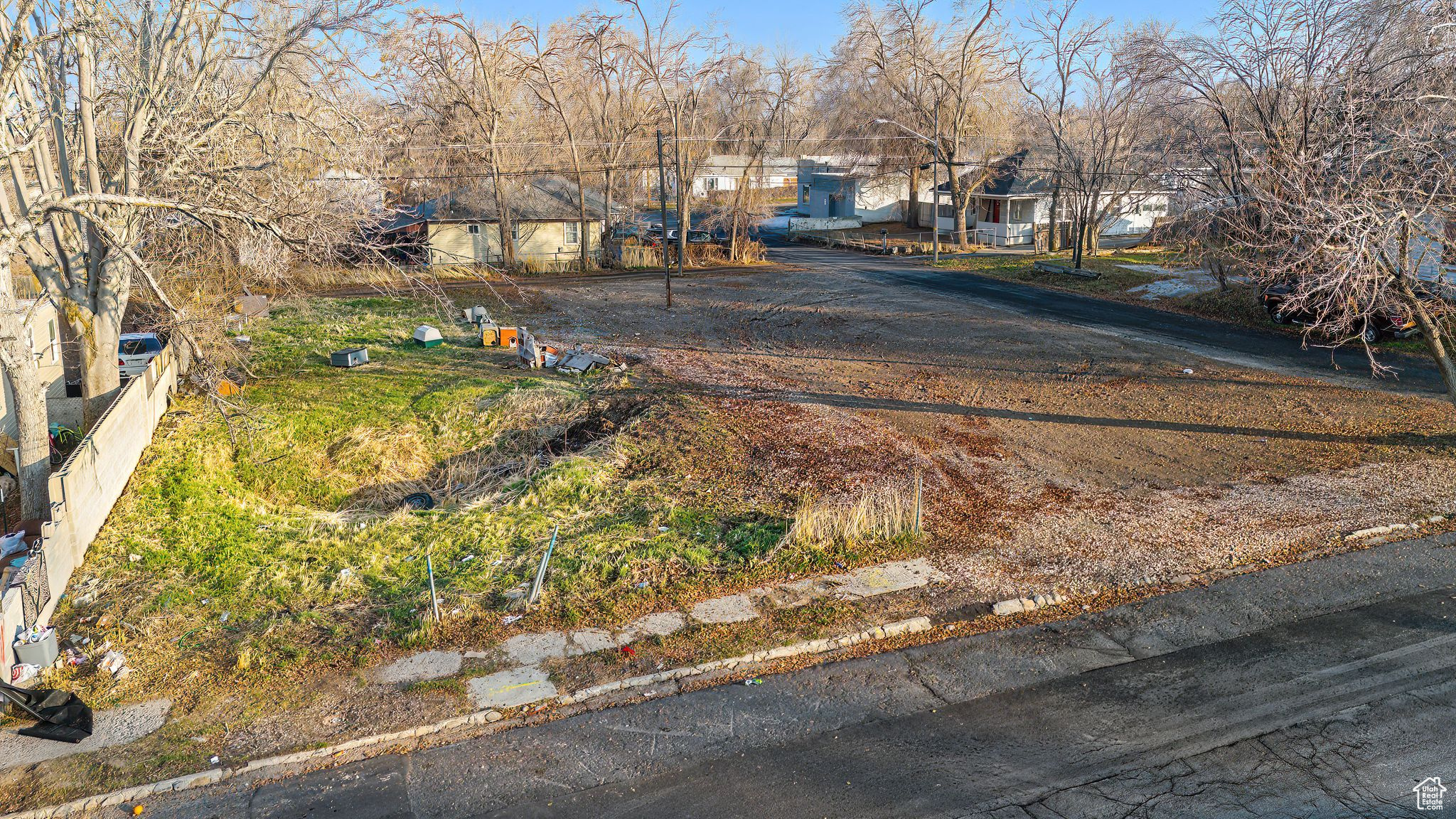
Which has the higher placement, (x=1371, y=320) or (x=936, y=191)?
(x=936, y=191)

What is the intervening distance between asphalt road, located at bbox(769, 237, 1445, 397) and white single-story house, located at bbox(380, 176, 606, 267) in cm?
1094

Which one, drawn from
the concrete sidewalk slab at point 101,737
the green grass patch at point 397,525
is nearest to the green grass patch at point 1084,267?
the green grass patch at point 397,525

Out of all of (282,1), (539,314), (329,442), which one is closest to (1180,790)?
(329,442)

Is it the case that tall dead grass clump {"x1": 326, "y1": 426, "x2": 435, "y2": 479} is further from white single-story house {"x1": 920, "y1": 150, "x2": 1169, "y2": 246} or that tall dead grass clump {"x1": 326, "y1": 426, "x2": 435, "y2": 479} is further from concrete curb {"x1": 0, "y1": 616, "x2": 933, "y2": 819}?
white single-story house {"x1": 920, "y1": 150, "x2": 1169, "y2": 246}

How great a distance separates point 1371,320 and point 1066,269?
42.6ft

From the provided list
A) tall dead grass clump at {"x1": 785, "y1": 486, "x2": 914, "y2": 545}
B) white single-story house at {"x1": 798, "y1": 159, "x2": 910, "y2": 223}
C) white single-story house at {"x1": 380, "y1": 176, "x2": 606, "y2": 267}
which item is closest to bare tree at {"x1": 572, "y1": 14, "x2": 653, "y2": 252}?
white single-story house at {"x1": 380, "y1": 176, "x2": 606, "y2": 267}

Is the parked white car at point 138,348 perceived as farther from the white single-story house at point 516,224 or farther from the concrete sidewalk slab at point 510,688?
the white single-story house at point 516,224

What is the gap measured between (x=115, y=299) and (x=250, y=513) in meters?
4.53

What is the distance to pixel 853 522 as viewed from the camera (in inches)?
447

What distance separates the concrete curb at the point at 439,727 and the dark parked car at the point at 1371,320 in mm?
14356

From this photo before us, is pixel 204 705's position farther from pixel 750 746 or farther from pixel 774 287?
pixel 774 287

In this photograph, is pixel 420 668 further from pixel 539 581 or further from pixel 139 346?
pixel 139 346

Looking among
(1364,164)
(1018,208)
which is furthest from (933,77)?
(1364,164)

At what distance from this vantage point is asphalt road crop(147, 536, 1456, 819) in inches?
260
